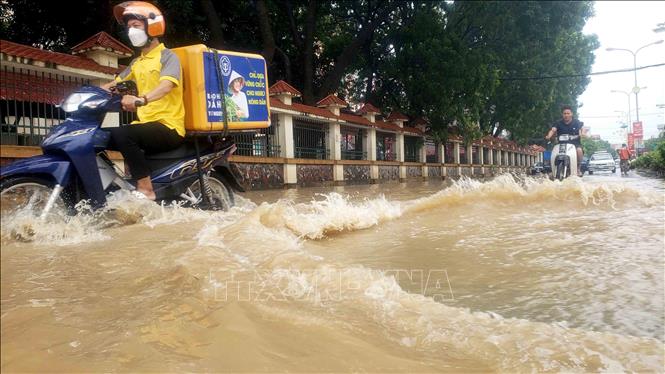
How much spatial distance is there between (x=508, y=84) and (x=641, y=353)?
2303 cm

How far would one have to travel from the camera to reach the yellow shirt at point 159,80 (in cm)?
373

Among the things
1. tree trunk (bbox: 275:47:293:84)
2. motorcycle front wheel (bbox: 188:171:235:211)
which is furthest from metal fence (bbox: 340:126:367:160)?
motorcycle front wheel (bbox: 188:171:235:211)

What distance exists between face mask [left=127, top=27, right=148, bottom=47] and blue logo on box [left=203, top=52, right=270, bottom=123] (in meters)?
0.52

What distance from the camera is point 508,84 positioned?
906 inches

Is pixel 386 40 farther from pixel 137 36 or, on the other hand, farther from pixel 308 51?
pixel 137 36

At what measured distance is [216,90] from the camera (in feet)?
13.6

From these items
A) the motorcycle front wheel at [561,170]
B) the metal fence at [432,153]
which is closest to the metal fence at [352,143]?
the metal fence at [432,153]

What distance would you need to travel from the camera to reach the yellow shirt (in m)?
3.73

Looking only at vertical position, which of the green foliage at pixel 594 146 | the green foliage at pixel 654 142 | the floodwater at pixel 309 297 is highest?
the green foliage at pixel 594 146

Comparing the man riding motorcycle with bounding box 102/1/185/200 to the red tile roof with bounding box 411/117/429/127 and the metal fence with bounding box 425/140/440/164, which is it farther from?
the metal fence with bounding box 425/140/440/164

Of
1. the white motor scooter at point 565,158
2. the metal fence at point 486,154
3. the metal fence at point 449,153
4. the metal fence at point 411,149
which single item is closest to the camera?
the white motor scooter at point 565,158

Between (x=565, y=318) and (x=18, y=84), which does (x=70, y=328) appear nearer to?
(x=565, y=318)

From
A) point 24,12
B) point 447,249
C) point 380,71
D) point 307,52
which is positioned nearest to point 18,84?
point 447,249

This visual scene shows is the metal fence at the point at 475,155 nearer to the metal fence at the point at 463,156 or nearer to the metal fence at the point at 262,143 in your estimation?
the metal fence at the point at 463,156
